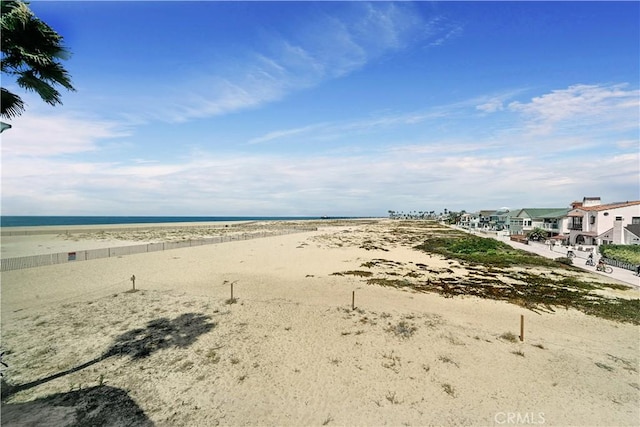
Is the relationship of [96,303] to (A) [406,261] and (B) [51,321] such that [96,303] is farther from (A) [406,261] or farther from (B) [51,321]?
(A) [406,261]

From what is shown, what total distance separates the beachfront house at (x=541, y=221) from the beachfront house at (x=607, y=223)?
8.73 meters

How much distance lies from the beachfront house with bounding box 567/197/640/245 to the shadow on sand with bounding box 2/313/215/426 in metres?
53.2

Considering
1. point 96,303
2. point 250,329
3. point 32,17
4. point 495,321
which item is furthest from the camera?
point 96,303

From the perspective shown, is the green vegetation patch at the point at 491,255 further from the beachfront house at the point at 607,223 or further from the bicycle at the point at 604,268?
the beachfront house at the point at 607,223

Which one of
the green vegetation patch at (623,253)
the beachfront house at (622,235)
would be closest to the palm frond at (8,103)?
the green vegetation patch at (623,253)

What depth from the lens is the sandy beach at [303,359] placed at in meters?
8.20

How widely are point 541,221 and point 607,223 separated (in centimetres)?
2689

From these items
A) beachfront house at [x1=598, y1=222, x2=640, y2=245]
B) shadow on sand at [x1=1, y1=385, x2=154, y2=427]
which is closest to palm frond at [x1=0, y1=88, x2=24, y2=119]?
shadow on sand at [x1=1, y1=385, x2=154, y2=427]

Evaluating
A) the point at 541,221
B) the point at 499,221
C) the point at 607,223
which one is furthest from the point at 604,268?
the point at 499,221

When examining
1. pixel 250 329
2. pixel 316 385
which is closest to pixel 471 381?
pixel 316 385

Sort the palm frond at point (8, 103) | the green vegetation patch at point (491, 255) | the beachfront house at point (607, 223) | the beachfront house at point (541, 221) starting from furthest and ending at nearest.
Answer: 1. the beachfront house at point (541, 221)
2. the beachfront house at point (607, 223)
3. the green vegetation patch at point (491, 255)
4. the palm frond at point (8, 103)

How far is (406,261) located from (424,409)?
2465 cm

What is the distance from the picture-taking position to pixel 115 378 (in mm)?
9664

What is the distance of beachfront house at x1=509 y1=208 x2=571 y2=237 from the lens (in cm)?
5550
